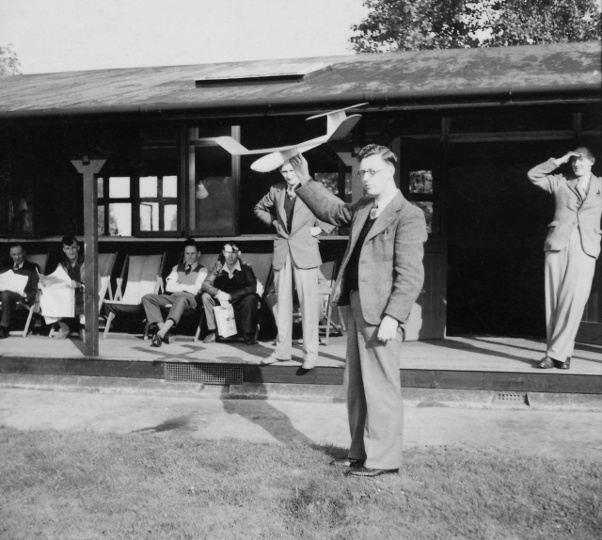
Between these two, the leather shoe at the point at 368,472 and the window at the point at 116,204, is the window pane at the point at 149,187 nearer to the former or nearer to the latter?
the window at the point at 116,204

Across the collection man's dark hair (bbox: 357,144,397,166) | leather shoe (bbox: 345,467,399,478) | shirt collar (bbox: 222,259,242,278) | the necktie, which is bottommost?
leather shoe (bbox: 345,467,399,478)

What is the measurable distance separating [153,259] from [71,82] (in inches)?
114

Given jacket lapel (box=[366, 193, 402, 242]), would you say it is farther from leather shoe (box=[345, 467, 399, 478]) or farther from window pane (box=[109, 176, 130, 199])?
window pane (box=[109, 176, 130, 199])

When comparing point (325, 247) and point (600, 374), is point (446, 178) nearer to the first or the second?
point (325, 247)

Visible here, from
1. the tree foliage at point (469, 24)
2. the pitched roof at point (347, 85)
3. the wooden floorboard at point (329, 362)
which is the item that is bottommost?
the wooden floorboard at point (329, 362)

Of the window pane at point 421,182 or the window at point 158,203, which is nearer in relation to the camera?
the window pane at point 421,182

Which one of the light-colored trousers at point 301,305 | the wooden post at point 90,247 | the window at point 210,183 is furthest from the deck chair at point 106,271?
the light-colored trousers at point 301,305

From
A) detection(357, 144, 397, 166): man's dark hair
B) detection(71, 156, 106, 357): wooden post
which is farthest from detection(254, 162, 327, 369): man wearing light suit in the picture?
detection(357, 144, 397, 166): man's dark hair

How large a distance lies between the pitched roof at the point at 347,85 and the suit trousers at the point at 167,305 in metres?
2.38

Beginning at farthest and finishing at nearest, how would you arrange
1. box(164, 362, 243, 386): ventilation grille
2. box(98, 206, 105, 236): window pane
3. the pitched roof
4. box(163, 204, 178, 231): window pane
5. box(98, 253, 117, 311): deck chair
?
box(98, 206, 105, 236): window pane < box(163, 204, 178, 231): window pane < box(98, 253, 117, 311): deck chair < box(164, 362, 243, 386): ventilation grille < the pitched roof

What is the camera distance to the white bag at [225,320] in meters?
8.39

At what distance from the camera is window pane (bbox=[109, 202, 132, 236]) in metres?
10.6

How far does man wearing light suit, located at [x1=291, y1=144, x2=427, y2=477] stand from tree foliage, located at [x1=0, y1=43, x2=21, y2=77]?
103 ft

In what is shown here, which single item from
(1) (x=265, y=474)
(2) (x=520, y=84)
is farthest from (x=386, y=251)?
(2) (x=520, y=84)
